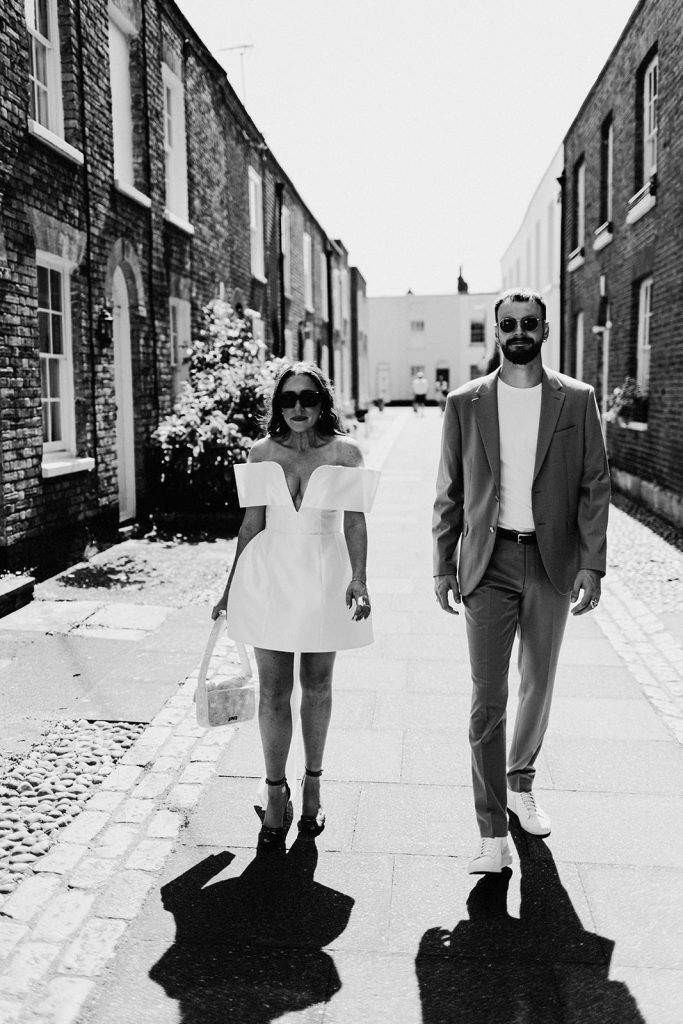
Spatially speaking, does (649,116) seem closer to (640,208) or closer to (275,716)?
(640,208)

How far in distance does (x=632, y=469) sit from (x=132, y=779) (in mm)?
11711

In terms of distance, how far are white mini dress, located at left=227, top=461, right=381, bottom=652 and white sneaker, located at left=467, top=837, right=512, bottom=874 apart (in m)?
0.88

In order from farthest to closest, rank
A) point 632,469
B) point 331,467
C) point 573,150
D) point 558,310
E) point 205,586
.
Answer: point 558,310 → point 573,150 → point 632,469 → point 205,586 → point 331,467

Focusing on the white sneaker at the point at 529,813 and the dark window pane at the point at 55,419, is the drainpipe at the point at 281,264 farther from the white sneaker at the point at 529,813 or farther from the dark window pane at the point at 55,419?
the white sneaker at the point at 529,813

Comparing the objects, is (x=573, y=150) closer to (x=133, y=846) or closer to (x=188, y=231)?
(x=188, y=231)

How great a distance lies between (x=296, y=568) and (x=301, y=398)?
2.14 ft

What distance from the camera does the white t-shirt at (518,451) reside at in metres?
3.53

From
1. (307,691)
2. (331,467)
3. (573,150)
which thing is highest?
(573,150)

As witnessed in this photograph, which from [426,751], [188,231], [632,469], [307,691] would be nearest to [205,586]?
[426,751]

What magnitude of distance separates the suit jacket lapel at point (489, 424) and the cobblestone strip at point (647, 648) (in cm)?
215

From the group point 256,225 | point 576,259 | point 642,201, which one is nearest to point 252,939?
point 642,201

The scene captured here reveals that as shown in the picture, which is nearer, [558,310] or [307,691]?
[307,691]

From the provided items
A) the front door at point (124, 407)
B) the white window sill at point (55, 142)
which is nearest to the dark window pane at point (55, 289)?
the white window sill at point (55, 142)

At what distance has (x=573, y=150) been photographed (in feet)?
63.6
